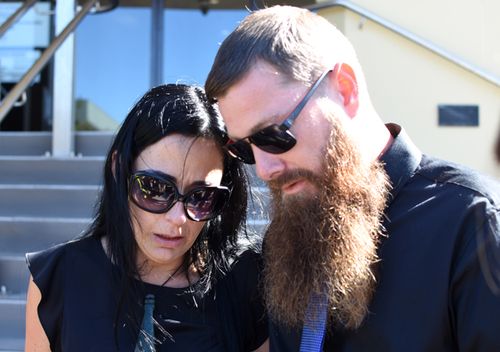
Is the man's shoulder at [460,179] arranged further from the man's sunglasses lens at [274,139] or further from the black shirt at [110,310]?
the black shirt at [110,310]

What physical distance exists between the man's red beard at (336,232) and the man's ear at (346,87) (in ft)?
0.27

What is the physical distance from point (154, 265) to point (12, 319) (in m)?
1.93

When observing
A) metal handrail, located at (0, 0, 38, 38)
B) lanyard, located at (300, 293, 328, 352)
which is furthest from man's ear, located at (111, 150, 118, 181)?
metal handrail, located at (0, 0, 38, 38)

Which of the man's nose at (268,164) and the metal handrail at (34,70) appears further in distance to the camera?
the metal handrail at (34,70)

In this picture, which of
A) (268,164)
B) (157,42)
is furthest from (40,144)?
(268,164)

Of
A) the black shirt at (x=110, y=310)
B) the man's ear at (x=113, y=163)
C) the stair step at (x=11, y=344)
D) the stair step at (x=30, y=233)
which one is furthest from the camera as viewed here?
the stair step at (x=30, y=233)

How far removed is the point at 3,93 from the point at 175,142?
20.5ft

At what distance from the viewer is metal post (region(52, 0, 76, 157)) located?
4969 mm

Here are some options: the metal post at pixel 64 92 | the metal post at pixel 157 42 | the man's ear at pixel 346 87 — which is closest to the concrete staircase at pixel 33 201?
the metal post at pixel 64 92

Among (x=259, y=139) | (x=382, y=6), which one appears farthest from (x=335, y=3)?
(x=259, y=139)

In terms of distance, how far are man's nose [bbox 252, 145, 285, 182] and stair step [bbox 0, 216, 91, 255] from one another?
9.14 feet

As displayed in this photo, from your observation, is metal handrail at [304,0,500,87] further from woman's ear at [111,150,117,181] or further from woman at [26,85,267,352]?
woman's ear at [111,150,117,181]

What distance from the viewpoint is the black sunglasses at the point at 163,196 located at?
1.87 metres

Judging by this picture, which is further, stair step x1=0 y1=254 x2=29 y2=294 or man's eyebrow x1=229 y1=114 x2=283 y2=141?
stair step x1=0 y1=254 x2=29 y2=294
